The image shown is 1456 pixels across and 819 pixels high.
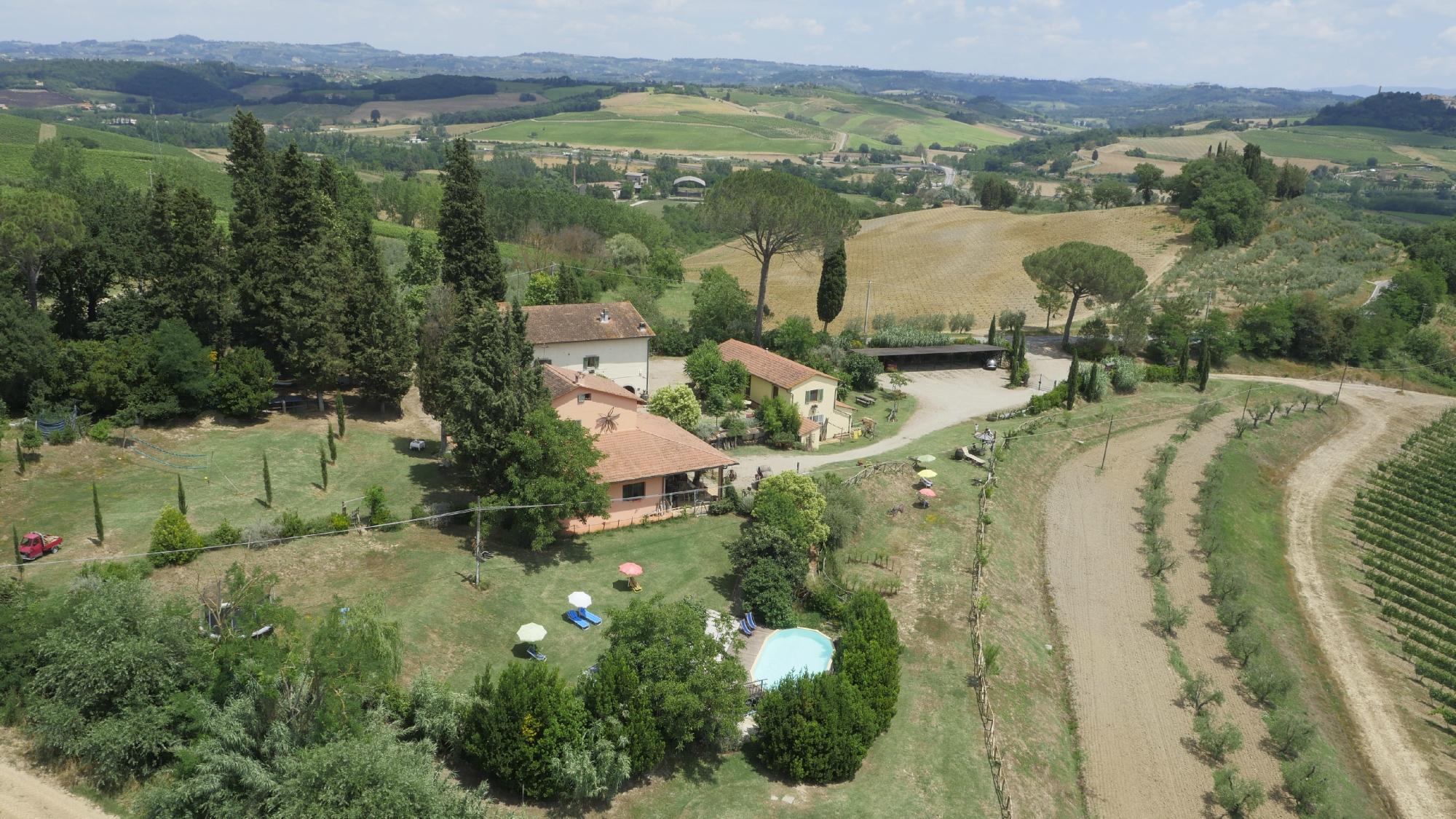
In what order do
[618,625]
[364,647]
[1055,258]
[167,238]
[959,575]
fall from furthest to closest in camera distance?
[1055,258], [167,238], [959,575], [618,625], [364,647]

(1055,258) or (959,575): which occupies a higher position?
(1055,258)

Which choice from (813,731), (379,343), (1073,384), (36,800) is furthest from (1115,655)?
(379,343)

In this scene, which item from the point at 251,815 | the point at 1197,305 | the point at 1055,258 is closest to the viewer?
the point at 251,815

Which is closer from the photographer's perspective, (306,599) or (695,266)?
(306,599)

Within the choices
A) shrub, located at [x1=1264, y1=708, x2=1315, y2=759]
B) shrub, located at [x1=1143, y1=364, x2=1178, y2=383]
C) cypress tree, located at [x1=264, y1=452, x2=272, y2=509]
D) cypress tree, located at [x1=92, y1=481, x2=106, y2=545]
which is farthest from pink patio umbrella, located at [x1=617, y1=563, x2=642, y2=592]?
Result: shrub, located at [x1=1143, y1=364, x2=1178, y2=383]

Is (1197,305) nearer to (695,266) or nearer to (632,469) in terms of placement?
(695,266)

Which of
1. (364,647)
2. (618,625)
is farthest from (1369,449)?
(364,647)
